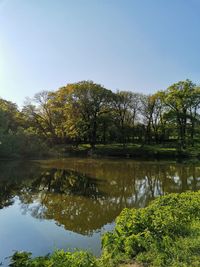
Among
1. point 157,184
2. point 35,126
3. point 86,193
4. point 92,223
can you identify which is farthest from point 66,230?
point 35,126

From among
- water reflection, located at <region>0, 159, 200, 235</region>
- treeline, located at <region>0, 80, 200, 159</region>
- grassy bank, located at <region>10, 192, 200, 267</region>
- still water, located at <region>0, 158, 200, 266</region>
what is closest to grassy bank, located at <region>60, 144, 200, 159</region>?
treeline, located at <region>0, 80, 200, 159</region>

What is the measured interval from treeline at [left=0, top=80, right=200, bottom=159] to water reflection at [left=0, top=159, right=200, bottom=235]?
2811 cm

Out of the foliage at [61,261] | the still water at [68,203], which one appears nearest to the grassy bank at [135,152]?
the still water at [68,203]

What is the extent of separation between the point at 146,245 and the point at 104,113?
2030 inches

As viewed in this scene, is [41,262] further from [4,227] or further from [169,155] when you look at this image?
[169,155]

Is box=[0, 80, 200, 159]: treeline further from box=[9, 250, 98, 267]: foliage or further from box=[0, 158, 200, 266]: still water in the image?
box=[9, 250, 98, 267]: foliage

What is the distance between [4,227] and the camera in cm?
1205

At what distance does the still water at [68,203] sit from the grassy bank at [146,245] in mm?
1348

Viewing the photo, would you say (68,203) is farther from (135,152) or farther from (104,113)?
(104,113)

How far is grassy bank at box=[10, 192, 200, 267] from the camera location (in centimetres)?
694

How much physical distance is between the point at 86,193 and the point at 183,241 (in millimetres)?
12034

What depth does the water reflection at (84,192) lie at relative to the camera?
13.8 metres

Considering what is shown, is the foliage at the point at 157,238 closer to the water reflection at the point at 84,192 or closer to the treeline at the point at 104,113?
the water reflection at the point at 84,192

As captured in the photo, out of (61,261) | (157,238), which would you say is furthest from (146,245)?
(61,261)
